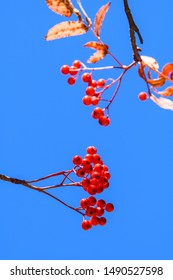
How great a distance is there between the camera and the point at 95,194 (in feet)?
9.46

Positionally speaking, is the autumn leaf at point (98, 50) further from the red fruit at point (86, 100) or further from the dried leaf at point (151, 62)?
the red fruit at point (86, 100)

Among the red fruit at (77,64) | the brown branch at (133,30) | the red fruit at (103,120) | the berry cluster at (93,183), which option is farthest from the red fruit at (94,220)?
the brown branch at (133,30)

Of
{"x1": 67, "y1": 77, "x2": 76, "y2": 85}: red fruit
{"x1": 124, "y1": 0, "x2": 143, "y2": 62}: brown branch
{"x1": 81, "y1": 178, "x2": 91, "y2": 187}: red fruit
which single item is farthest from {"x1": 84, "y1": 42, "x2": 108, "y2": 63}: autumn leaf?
{"x1": 81, "y1": 178, "x2": 91, "y2": 187}: red fruit

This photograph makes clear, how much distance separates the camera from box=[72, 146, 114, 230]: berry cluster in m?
2.87

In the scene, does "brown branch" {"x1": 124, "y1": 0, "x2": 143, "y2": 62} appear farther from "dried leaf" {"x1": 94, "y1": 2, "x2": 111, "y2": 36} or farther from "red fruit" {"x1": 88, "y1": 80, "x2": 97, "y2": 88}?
"red fruit" {"x1": 88, "y1": 80, "x2": 97, "y2": 88}

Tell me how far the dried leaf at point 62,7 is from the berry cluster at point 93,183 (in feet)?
4.01

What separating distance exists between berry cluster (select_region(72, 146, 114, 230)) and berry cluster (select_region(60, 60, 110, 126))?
53 cm

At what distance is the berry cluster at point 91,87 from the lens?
2402 millimetres

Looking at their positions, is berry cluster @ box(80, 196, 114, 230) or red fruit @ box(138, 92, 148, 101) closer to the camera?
red fruit @ box(138, 92, 148, 101)

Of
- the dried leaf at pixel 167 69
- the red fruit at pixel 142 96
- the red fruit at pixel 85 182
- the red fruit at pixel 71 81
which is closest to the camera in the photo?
the dried leaf at pixel 167 69

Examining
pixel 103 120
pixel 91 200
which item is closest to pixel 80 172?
pixel 91 200
